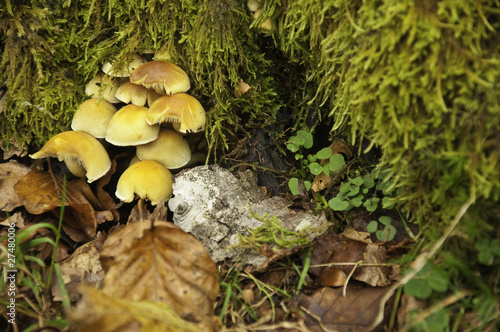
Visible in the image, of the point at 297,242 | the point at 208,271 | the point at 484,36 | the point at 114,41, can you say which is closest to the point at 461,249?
the point at 297,242

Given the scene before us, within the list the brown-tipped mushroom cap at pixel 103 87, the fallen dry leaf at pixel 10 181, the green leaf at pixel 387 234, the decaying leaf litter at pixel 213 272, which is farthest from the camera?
the brown-tipped mushroom cap at pixel 103 87

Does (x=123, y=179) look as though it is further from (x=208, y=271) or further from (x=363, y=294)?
(x=363, y=294)

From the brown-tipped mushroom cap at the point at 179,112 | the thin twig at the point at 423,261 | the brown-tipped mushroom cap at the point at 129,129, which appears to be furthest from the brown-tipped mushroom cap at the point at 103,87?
the thin twig at the point at 423,261

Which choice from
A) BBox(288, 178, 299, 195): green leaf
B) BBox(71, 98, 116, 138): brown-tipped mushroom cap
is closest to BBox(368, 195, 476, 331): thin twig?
BBox(288, 178, 299, 195): green leaf

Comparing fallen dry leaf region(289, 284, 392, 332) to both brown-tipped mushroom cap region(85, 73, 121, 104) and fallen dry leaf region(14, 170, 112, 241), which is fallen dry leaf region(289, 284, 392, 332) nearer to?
fallen dry leaf region(14, 170, 112, 241)

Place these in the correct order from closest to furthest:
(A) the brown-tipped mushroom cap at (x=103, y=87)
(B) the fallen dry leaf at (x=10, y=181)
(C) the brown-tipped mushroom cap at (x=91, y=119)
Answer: (B) the fallen dry leaf at (x=10, y=181)
(C) the brown-tipped mushroom cap at (x=91, y=119)
(A) the brown-tipped mushroom cap at (x=103, y=87)

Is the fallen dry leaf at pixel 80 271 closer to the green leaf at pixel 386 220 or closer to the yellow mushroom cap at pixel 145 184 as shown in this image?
the yellow mushroom cap at pixel 145 184

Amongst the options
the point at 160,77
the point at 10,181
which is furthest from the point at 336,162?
the point at 10,181

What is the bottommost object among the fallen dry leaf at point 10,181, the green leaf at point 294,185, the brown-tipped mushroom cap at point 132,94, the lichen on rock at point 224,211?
the fallen dry leaf at point 10,181
